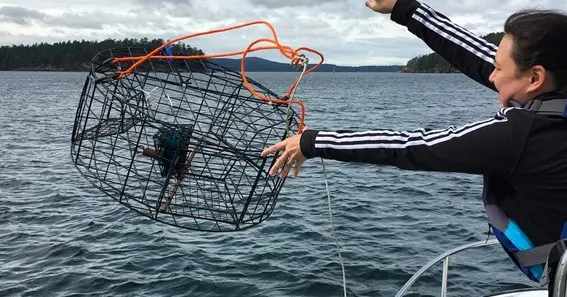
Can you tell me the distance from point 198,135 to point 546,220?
7.82 feet

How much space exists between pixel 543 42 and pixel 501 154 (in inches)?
17.9

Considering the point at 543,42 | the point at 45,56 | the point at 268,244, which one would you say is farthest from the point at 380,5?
the point at 45,56

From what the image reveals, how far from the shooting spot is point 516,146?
7.35 ft

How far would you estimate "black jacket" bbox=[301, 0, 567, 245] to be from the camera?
224cm

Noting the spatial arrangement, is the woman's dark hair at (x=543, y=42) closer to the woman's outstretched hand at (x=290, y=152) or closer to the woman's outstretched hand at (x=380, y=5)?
the woman's outstretched hand at (x=290, y=152)

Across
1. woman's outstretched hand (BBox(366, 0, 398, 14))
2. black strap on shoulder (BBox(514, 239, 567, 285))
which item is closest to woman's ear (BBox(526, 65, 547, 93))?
black strap on shoulder (BBox(514, 239, 567, 285))

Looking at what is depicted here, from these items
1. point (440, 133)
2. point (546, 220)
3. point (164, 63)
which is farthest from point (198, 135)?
point (546, 220)

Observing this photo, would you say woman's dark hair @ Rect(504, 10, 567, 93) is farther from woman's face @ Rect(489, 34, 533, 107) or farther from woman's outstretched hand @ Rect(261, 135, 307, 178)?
woman's outstretched hand @ Rect(261, 135, 307, 178)

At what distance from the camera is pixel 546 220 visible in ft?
7.84

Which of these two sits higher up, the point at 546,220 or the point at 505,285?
the point at 546,220

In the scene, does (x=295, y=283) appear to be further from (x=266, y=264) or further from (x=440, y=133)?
(x=440, y=133)

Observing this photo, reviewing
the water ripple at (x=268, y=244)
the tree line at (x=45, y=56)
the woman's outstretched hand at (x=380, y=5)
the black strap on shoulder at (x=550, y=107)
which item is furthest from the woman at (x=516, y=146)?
the tree line at (x=45, y=56)

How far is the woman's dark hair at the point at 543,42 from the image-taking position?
2.24 meters

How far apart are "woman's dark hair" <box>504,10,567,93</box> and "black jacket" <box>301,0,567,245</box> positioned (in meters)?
0.12
